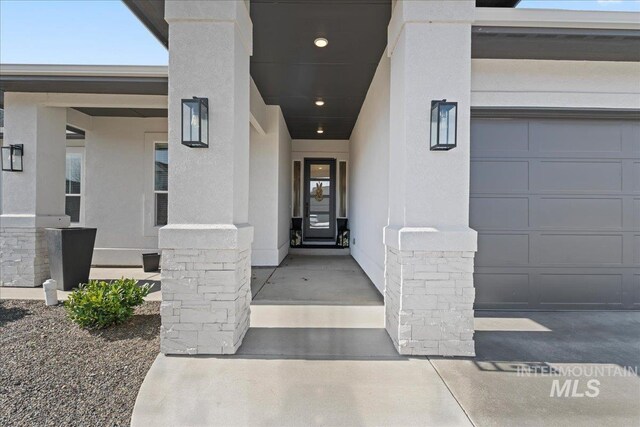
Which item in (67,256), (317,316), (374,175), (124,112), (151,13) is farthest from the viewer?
(124,112)

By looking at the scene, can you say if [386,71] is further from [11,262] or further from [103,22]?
[11,262]

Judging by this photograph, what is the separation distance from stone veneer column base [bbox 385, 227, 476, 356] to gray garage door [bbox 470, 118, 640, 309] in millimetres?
1425

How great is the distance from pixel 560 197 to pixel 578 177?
0.33 metres

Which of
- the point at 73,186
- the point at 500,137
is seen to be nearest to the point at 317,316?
the point at 500,137

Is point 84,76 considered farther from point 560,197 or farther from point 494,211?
point 560,197

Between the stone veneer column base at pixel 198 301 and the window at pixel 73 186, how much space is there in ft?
19.6

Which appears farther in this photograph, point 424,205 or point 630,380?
point 424,205

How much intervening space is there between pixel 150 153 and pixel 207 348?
216 inches

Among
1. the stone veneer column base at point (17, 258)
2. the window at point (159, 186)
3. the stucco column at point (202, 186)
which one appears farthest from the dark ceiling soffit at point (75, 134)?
the stucco column at point (202, 186)

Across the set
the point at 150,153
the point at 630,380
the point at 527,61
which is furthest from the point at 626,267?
the point at 150,153

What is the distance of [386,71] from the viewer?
439cm

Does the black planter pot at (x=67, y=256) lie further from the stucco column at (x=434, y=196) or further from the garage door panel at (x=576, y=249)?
the garage door panel at (x=576, y=249)

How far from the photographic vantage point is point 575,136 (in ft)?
13.3

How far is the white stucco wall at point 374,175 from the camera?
4578 millimetres
